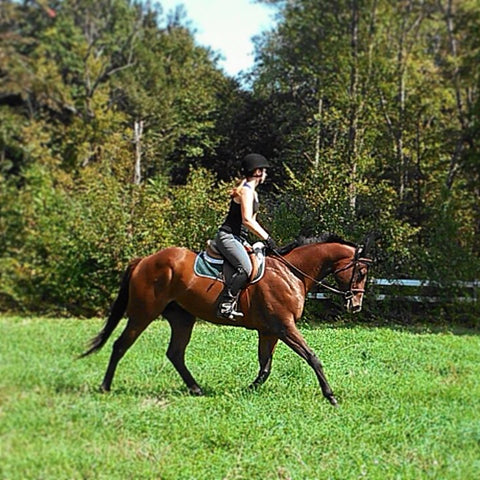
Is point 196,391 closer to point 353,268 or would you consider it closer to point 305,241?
point 305,241

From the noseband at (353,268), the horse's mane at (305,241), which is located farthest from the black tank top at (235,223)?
the noseband at (353,268)

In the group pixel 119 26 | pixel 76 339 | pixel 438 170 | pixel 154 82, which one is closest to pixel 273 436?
pixel 76 339

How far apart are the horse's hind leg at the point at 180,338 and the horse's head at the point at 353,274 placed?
1.34 m

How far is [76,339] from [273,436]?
1294mm

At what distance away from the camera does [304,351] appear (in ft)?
15.5

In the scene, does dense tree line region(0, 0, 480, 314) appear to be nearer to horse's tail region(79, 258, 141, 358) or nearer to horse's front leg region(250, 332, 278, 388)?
horse's tail region(79, 258, 141, 358)

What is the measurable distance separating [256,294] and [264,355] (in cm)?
46

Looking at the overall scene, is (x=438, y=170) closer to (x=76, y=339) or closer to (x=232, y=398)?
(x=232, y=398)

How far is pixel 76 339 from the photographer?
124 inches

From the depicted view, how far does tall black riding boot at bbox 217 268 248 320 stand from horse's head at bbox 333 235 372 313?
90cm

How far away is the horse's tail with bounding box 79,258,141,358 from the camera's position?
3.24 metres

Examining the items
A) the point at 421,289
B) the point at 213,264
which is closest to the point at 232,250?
the point at 213,264

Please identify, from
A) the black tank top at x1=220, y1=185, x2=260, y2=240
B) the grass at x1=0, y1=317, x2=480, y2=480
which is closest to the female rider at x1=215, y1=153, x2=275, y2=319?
the black tank top at x1=220, y1=185, x2=260, y2=240

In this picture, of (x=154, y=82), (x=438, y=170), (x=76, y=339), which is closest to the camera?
(x=76, y=339)
